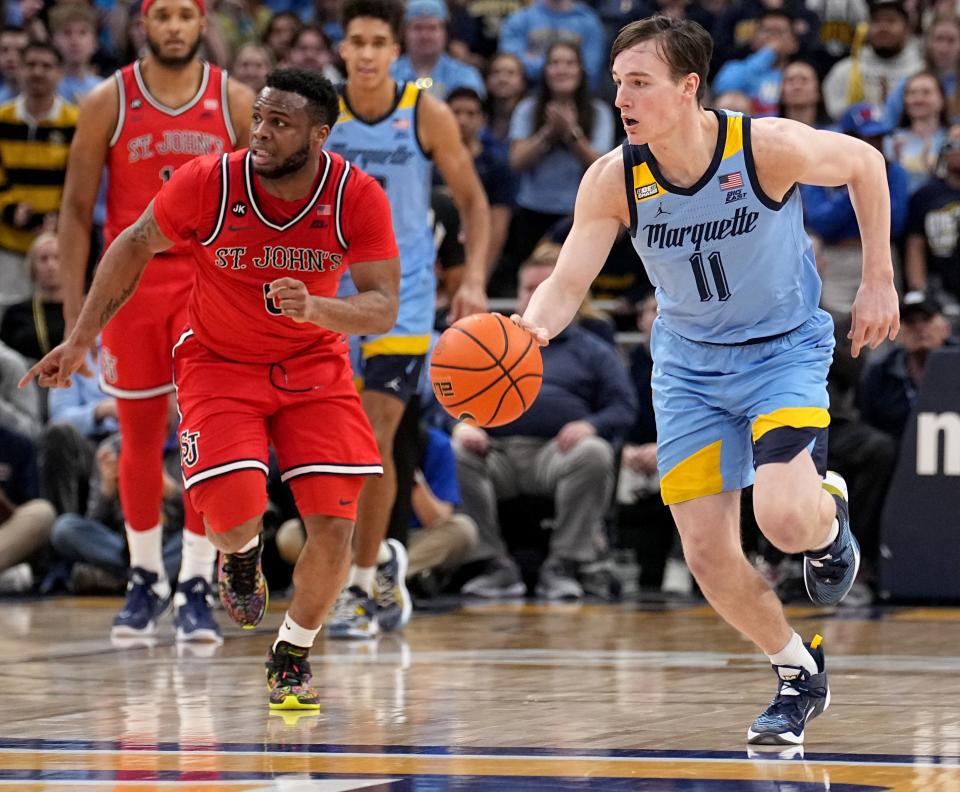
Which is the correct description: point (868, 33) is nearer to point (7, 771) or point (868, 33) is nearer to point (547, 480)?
point (547, 480)

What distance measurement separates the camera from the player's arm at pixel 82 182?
8.35 m

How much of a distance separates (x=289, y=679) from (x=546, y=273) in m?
5.22

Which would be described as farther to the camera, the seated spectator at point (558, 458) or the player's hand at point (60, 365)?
the seated spectator at point (558, 458)

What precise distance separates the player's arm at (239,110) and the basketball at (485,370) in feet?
10.2

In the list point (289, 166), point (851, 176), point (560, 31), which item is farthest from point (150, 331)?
point (560, 31)

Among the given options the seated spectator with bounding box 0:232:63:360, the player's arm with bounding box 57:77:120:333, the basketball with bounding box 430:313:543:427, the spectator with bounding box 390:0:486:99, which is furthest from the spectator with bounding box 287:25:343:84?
the basketball with bounding box 430:313:543:427

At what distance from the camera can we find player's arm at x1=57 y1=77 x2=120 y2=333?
8.35 meters

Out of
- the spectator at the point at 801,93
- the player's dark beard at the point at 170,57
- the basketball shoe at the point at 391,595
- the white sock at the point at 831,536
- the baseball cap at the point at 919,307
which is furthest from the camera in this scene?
the spectator at the point at 801,93

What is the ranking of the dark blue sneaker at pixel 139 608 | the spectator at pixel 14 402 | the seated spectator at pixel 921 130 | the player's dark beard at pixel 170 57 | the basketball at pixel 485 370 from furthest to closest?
1. the seated spectator at pixel 921 130
2. the spectator at pixel 14 402
3. the dark blue sneaker at pixel 139 608
4. the player's dark beard at pixel 170 57
5. the basketball at pixel 485 370

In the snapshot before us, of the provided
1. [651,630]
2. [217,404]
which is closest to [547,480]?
[651,630]

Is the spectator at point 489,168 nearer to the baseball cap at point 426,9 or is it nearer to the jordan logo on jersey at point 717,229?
the baseball cap at point 426,9

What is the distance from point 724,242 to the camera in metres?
5.53

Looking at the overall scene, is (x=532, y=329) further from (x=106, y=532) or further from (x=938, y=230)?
(x=938, y=230)

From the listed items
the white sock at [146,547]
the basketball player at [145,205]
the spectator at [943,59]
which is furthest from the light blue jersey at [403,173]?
the spectator at [943,59]
